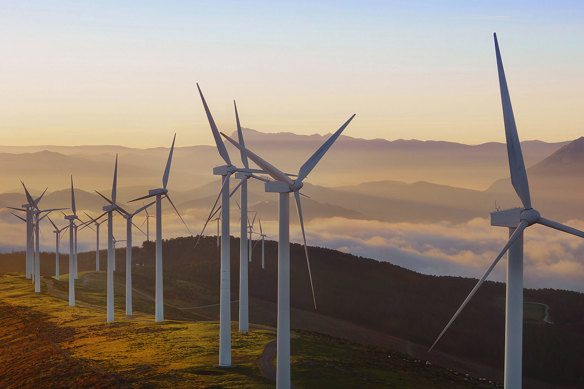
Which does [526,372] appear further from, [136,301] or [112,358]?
[112,358]

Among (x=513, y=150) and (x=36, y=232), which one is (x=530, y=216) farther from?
(x=36, y=232)

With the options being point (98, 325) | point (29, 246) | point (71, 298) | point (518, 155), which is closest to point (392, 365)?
point (518, 155)

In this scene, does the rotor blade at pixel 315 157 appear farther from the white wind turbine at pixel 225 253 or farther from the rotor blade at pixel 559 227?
the rotor blade at pixel 559 227

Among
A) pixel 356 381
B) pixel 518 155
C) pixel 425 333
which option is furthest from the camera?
pixel 425 333

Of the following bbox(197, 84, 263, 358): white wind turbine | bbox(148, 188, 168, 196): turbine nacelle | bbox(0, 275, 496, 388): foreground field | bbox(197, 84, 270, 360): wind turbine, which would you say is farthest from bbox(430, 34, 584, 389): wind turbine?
bbox(148, 188, 168, 196): turbine nacelle

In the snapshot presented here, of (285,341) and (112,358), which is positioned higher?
(285,341)

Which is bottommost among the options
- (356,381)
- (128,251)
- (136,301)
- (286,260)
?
(136,301)

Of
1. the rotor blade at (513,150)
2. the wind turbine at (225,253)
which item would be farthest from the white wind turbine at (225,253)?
the rotor blade at (513,150)

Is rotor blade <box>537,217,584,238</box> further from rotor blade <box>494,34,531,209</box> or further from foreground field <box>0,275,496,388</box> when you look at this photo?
foreground field <box>0,275,496,388</box>
